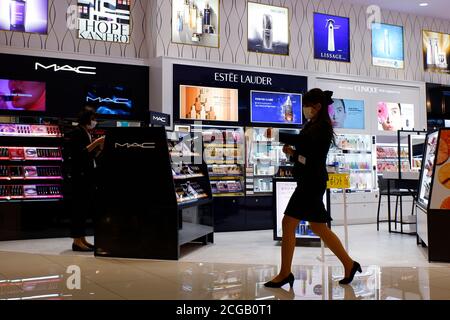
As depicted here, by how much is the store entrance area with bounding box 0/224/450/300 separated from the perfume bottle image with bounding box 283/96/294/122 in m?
3.11

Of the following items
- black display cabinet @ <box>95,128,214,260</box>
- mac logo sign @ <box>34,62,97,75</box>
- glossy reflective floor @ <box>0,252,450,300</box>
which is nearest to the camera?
glossy reflective floor @ <box>0,252,450,300</box>

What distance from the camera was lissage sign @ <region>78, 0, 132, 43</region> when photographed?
26.4 feet

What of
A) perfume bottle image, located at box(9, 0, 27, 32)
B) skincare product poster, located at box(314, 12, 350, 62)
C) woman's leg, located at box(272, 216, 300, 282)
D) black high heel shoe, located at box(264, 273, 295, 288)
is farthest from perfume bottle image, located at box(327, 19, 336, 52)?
black high heel shoe, located at box(264, 273, 295, 288)

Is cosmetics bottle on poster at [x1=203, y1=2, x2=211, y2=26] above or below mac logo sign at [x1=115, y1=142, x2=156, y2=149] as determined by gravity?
above

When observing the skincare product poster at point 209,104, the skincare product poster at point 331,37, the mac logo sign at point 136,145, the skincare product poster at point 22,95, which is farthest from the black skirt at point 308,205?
the skincare product poster at point 331,37

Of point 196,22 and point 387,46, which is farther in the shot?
point 387,46

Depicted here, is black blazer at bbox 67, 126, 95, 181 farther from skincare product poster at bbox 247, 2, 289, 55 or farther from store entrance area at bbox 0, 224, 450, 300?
skincare product poster at bbox 247, 2, 289, 55

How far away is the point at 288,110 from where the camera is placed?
8969 millimetres

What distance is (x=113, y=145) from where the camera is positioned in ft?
18.1

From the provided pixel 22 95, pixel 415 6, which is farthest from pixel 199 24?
pixel 415 6

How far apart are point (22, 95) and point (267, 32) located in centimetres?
455

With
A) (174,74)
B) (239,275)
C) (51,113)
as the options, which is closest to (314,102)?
(239,275)

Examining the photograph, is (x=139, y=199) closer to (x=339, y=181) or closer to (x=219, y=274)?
(x=219, y=274)

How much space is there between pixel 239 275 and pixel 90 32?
5385 mm
